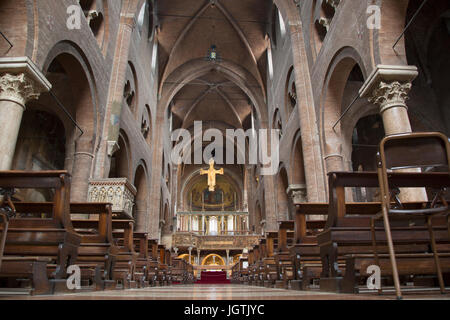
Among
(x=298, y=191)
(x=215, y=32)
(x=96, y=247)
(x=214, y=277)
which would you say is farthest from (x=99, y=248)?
(x=215, y=32)

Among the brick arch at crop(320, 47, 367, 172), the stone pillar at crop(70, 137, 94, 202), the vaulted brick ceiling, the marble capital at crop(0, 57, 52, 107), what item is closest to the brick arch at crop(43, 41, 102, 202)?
the stone pillar at crop(70, 137, 94, 202)

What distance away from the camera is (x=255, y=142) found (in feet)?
71.3

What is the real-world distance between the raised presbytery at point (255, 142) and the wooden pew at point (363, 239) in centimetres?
2

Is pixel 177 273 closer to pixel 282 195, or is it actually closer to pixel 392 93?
pixel 282 195

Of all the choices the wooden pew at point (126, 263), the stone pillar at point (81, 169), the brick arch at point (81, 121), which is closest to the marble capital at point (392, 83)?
the wooden pew at point (126, 263)

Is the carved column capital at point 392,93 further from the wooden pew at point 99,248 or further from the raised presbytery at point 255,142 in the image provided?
the wooden pew at point 99,248

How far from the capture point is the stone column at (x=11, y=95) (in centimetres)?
561

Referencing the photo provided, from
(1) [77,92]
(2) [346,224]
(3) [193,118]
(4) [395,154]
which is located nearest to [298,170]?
(1) [77,92]

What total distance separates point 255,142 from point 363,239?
61.7ft

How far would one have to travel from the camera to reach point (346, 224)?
122 inches

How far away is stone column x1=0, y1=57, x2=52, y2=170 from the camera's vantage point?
5.61m

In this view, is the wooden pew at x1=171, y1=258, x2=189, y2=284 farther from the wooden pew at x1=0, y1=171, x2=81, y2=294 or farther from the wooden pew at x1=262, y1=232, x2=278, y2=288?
the wooden pew at x1=0, y1=171, x2=81, y2=294
